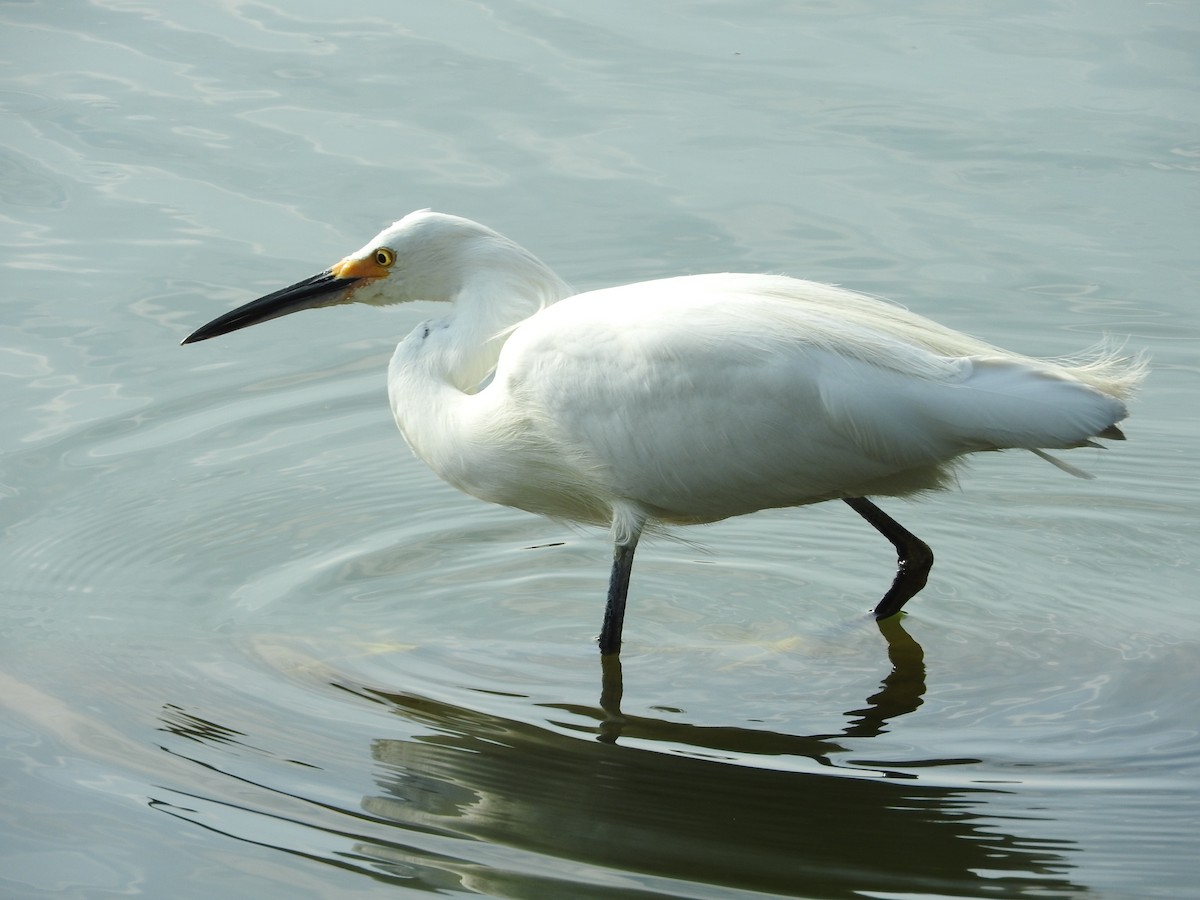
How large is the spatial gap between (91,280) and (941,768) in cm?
532

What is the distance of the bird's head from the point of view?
18.7 ft

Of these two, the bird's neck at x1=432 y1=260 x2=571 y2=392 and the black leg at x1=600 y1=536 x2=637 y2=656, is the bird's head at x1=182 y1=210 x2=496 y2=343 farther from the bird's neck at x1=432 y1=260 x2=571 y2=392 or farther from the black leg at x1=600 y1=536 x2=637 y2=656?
the black leg at x1=600 y1=536 x2=637 y2=656

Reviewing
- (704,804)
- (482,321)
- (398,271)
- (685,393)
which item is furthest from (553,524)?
(704,804)

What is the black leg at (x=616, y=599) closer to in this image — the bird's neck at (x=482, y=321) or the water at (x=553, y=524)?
the water at (x=553, y=524)

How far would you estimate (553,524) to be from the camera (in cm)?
663

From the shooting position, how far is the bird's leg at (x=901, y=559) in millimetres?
5867

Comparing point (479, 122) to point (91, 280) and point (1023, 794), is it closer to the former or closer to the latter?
point (91, 280)

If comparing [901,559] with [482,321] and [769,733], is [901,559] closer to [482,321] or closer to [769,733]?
[769,733]

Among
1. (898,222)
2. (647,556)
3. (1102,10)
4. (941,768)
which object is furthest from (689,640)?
(1102,10)

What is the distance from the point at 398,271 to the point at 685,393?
1.34 metres

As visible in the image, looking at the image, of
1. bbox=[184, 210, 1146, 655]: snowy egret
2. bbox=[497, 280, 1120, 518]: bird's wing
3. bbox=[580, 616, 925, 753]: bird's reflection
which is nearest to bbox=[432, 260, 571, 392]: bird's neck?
bbox=[184, 210, 1146, 655]: snowy egret

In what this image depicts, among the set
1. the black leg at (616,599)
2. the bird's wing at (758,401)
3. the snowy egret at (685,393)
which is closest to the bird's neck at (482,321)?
the snowy egret at (685,393)

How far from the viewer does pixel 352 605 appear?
588 centimetres

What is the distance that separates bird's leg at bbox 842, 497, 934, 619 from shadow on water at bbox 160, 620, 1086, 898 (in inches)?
29.9
